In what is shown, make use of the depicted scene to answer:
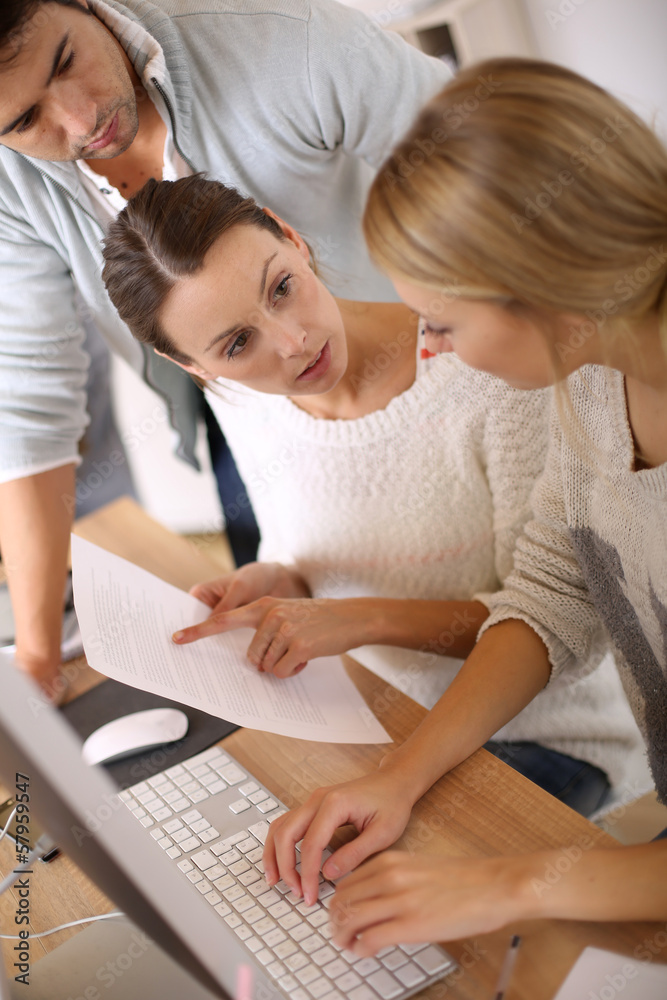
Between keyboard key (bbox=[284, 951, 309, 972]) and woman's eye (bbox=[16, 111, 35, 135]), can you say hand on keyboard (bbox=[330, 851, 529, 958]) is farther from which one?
woman's eye (bbox=[16, 111, 35, 135])

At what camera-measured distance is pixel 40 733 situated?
0.41 m

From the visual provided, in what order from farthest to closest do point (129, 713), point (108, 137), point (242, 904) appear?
point (129, 713), point (108, 137), point (242, 904)

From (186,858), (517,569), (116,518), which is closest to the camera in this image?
(186,858)

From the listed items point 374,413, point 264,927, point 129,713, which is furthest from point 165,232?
point 264,927

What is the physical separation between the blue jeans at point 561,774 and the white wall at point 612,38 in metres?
0.82

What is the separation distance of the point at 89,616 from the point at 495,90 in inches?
22.4

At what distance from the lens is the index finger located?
2.76 feet

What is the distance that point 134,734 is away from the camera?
0.89 m

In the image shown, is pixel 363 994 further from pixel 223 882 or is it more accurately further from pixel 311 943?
pixel 223 882

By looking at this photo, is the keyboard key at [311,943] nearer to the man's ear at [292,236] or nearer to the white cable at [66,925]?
the white cable at [66,925]

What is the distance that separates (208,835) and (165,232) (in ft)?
2.02

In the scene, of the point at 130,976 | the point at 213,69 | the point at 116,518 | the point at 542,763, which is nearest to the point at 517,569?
the point at 542,763

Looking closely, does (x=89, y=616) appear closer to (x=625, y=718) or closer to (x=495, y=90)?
(x=495, y=90)

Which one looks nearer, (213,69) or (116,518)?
(213,69)
